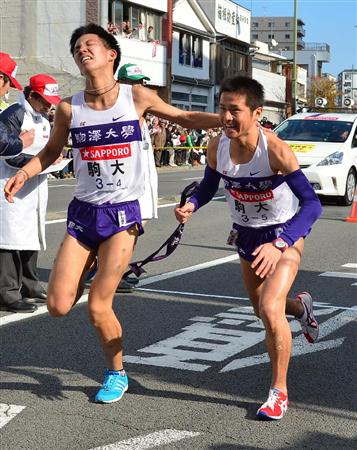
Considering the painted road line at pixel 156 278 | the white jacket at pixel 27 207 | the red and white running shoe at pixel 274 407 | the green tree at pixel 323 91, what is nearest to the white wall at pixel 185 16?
the painted road line at pixel 156 278

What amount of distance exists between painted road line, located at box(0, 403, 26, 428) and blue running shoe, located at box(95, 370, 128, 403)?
0.44 m

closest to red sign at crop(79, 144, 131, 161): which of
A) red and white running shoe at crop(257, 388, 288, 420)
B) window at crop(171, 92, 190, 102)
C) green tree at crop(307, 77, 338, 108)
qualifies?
red and white running shoe at crop(257, 388, 288, 420)

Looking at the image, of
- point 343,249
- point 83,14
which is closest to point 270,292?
point 343,249

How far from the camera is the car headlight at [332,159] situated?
1789cm

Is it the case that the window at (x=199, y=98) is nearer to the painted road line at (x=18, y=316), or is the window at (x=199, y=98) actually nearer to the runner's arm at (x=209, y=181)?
the painted road line at (x=18, y=316)

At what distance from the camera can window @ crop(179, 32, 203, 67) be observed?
180 ft

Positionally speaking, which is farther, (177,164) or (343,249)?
(177,164)

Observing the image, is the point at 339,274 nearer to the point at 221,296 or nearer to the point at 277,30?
the point at 221,296

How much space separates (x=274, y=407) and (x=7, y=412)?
1.45 metres

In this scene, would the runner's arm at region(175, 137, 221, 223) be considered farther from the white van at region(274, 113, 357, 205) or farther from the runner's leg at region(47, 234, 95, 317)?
the white van at region(274, 113, 357, 205)

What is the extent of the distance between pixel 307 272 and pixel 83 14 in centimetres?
3504

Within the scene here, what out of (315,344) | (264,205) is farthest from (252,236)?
(315,344)

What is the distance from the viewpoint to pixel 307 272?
33.3ft

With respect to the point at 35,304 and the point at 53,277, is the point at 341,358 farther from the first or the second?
A: the point at 35,304
